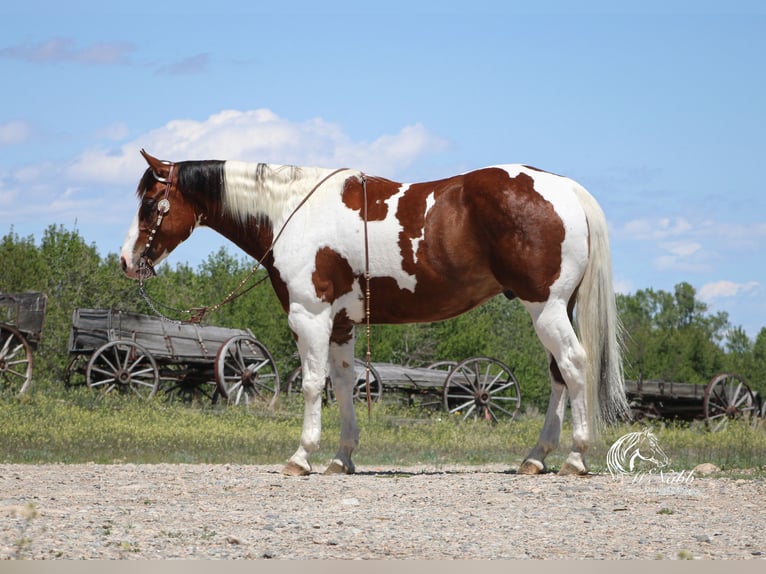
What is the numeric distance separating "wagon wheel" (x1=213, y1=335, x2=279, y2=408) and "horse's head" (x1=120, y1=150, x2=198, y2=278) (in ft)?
34.1

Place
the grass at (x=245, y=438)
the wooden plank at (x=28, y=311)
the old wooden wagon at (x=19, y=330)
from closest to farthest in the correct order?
the grass at (x=245, y=438) < the old wooden wagon at (x=19, y=330) < the wooden plank at (x=28, y=311)

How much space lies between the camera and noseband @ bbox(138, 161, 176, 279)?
8.39m

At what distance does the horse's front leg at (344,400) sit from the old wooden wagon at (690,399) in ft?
47.4

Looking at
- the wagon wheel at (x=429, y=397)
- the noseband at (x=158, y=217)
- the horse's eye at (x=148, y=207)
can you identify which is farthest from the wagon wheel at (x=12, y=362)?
the horse's eye at (x=148, y=207)

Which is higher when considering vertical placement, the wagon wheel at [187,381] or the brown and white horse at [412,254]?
the brown and white horse at [412,254]

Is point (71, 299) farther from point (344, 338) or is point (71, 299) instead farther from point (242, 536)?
point (242, 536)

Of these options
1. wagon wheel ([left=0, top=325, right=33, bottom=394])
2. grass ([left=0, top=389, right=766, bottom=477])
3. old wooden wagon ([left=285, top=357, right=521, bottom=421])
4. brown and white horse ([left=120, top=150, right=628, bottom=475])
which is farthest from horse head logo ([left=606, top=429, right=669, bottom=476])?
wagon wheel ([left=0, top=325, right=33, bottom=394])

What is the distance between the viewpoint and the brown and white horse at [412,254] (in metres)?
7.49

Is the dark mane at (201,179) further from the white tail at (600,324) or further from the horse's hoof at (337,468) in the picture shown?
the white tail at (600,324)

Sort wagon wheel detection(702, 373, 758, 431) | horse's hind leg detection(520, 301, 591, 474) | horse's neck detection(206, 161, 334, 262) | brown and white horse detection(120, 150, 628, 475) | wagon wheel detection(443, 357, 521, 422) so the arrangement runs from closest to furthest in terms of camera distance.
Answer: horse's hind leg detection(520, 301, 591, 474), brown and white horse detection(120, 150, 628, 475), horse's neck detection(206, 161, 334, 262), wagon wheel detection(443, 357, 521, 422), wagon wheel detection(702, 373, 758, 431)

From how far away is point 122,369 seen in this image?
18219mm

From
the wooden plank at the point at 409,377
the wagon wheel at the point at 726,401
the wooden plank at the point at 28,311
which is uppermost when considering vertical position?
the wooden plank at the point at 28,311

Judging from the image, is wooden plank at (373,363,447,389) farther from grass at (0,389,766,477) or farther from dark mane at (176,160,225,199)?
dark mane at (176,160,225,199)

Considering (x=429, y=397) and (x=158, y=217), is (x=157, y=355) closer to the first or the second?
(x=429, y=397)
